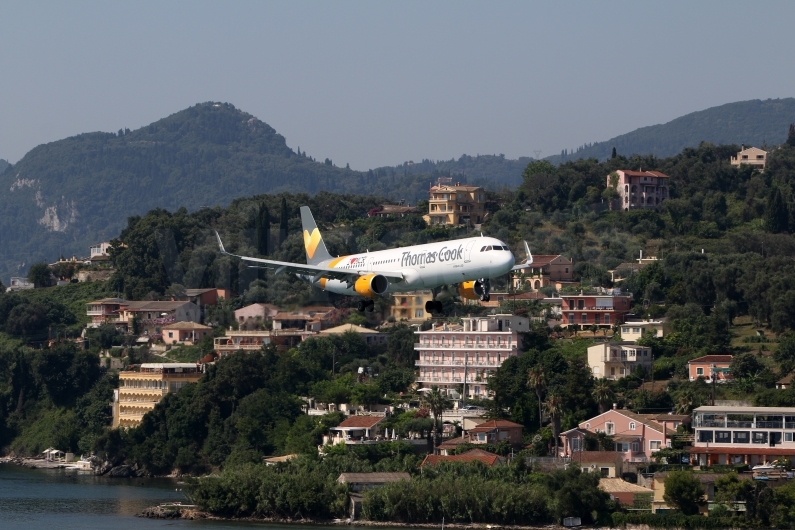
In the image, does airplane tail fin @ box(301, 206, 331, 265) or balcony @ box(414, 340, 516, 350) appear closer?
airplane tail fin @ box(301, 206, 331, 265)

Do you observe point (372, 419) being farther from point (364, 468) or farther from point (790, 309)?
point (790, 309)

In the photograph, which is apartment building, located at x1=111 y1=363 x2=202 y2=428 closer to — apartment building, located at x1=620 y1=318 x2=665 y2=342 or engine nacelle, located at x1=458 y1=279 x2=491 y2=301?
apartment building, located at x1=620 y1=318 x2=665 y2=342

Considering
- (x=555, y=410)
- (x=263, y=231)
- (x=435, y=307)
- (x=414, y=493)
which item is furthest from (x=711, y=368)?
(x=263, y=231)

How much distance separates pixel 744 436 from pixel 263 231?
249 ft

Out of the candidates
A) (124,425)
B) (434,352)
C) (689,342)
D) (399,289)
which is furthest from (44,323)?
(399,289)

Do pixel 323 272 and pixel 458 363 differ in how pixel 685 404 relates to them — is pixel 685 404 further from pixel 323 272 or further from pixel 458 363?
pixel 323 272

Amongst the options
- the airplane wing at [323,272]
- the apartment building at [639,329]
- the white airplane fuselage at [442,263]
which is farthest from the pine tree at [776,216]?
the white airplane fuselage at [442,263]

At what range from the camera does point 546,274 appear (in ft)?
480

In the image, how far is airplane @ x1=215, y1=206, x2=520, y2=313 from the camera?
57.5 m

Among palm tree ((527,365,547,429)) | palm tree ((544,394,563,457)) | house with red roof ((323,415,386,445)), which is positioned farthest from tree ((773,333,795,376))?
house with red roof ((323,415,386,445))

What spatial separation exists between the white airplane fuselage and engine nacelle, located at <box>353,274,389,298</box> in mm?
448

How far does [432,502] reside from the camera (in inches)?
3413

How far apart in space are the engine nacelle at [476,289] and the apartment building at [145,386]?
68.3 metres

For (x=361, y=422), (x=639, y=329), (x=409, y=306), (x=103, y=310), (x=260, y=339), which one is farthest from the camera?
(x=103, y=310)
